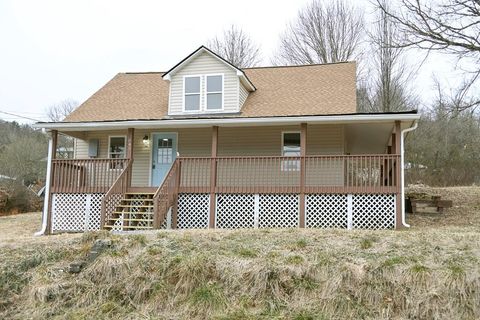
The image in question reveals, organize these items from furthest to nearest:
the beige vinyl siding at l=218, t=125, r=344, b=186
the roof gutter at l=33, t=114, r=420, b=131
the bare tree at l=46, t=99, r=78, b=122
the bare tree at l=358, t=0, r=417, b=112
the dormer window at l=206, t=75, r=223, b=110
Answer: the bare tree at l=46, t=99, r=78, b=122 → the bare tree at l=358, t=0, r=417, b=112 → the dormer window at l=206, t=75, r=223, b=110 → the beige vinyl siding at l=218, t=125, r=344, b=186 → the roof gutter at l=33, t=114, r=420, b=131

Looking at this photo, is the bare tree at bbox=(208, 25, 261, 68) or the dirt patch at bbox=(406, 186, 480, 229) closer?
the dirt patch at bbox=(406, 186, 480, 229)

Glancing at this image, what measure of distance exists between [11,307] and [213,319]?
335 cm

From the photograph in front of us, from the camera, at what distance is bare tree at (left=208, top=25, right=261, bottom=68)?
109ft

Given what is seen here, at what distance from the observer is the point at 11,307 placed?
7293mm

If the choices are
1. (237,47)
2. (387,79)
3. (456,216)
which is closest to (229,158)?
(456,216)

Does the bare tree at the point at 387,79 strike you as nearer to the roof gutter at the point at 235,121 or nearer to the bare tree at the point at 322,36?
the bare tree at the point at 322,36

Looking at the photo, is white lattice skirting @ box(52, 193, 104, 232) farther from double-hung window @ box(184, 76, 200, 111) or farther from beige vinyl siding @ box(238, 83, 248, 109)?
beige vinyl siding @ box(238, 83, 248, 109)

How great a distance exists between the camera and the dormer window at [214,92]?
1483 cm

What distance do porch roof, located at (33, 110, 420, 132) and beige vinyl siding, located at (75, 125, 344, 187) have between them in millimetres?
1608

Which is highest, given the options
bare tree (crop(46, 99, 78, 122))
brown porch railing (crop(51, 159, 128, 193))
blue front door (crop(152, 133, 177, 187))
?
A: bare tree (crop(46, 99, 78, 122))

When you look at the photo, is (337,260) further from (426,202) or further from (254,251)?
(426,202)

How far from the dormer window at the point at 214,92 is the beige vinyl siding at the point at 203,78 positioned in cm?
13

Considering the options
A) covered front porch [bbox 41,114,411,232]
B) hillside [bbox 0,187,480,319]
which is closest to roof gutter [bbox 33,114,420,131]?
covered front porch [bbox 41,114,411,232]

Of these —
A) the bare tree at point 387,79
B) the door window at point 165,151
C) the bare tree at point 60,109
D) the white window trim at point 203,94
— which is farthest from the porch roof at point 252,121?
the bare tree at point 60,109
